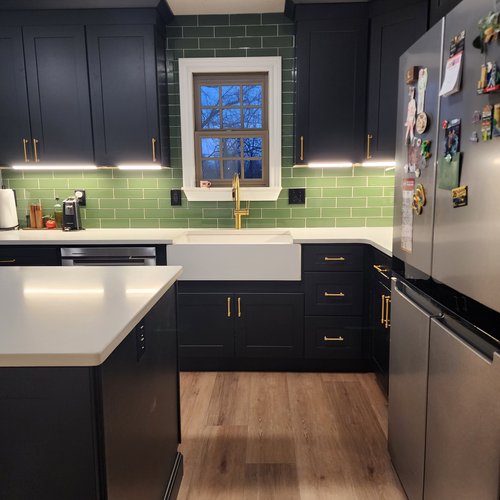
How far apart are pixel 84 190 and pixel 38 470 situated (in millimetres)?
2733

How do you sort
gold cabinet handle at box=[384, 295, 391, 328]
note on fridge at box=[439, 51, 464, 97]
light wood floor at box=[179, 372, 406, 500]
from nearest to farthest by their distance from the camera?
note on fridge at box=[439, 51, 464, 97] < light wood floor at box=[179, 372, 406, 500] < gold cabinet handle at box=[384, 295, 391, 328]

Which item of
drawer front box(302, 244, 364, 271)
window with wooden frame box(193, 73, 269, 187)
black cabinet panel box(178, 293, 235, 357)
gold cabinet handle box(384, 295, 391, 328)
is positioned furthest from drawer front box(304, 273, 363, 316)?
window with wooden frame box(193, 73, 269, 187)

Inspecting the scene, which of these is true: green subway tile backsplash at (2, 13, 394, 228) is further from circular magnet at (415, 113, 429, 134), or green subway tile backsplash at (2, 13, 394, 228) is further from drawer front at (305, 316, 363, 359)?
circular magnet at (415, 113, 429, 134)

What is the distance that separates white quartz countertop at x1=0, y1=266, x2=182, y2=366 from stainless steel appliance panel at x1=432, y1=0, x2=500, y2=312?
0.88m

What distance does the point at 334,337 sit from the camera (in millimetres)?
2984

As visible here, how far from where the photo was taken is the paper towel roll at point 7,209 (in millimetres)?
3311

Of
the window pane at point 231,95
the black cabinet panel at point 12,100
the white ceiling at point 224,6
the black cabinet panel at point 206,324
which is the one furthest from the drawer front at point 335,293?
the black cabinet panel at point 12,100

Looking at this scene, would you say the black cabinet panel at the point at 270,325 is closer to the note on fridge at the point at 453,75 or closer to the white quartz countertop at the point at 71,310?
the white quartz countertop at the point at 71,310

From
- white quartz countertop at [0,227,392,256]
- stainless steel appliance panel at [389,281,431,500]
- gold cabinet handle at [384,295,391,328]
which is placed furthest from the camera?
white quartz countertop at [0,227,392,256]

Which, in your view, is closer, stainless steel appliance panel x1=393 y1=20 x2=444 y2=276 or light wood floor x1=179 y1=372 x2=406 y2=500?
stainless steel appliance panel x1=393 y1=20 x2=444 y2=276

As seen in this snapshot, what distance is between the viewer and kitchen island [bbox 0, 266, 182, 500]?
0.98m

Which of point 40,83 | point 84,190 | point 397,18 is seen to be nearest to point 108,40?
point 40,83

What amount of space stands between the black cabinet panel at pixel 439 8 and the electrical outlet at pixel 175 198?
219cm

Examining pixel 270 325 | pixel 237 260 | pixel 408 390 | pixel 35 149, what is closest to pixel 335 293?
pixel 270 325
